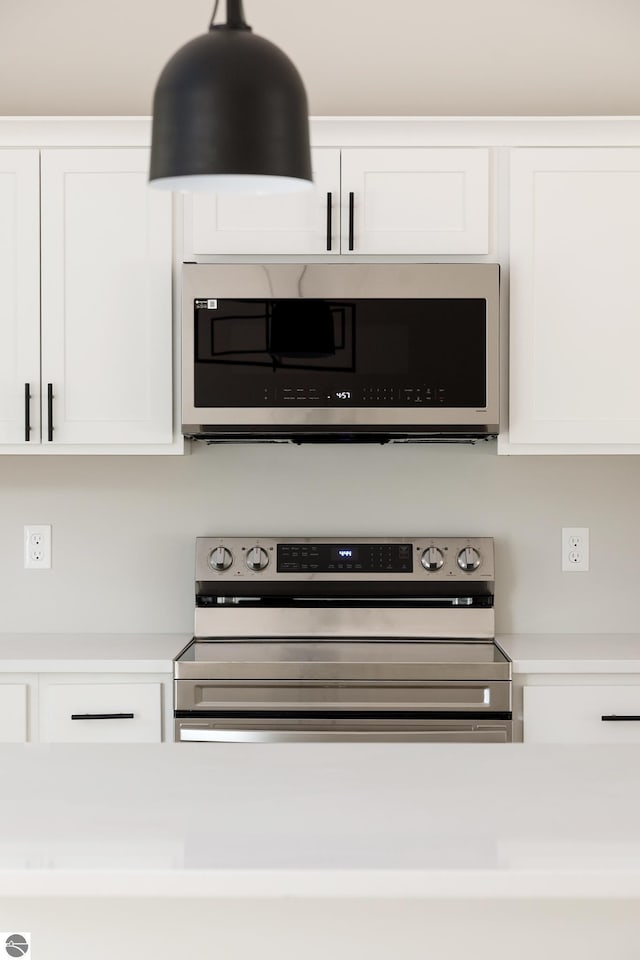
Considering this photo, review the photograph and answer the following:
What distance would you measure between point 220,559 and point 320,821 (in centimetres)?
172

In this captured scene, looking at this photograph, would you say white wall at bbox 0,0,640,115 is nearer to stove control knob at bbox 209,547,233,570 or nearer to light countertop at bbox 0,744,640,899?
stove control knob at bbox 209,547,233,570

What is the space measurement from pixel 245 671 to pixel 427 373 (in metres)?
0.91

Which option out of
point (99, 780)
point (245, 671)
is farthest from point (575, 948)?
point (245, 671)

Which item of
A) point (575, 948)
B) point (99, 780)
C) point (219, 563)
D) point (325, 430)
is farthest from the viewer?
point (219, 563)

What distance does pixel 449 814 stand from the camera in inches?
48.3

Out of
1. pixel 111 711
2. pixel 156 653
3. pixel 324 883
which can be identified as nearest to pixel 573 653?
pixel 156 653

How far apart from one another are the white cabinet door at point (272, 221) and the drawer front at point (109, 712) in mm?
1184

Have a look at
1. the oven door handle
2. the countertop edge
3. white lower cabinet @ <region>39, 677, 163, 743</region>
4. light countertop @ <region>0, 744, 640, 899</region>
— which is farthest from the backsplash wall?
the countertop edge

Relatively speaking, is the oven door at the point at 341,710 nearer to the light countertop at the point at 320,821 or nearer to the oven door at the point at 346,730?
the oven door at the point at 346,730

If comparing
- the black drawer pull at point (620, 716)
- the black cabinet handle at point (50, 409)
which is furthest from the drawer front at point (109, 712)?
the black drawer pull at point (620, 716)

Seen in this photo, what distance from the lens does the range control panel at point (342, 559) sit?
2.88 metres

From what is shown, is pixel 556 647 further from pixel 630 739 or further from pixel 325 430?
pixel 325 430

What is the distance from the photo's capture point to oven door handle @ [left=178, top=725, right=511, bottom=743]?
96.9 inches

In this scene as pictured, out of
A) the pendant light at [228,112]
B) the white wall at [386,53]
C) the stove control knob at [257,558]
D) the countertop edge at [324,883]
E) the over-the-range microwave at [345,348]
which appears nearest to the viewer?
the countertop edge at [324,883]
